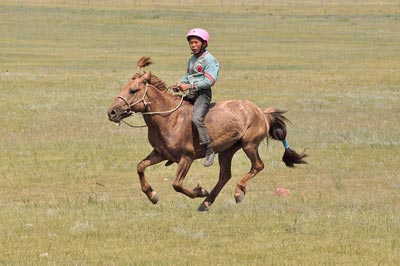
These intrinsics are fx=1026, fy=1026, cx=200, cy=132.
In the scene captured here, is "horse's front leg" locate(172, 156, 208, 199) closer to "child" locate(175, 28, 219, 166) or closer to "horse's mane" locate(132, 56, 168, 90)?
"child" locate(175, 28, 219, 166)

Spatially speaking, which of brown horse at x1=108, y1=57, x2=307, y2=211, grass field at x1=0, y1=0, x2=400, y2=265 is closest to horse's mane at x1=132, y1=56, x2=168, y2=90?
brown horse at x1=108, y1=57, x2=307, y2=211

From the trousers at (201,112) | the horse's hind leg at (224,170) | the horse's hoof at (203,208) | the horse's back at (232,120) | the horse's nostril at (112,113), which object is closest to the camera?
the horse's nostril at (112,113)

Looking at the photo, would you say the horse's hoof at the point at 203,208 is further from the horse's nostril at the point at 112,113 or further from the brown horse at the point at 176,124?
the horse's nostril at the point at 112,113

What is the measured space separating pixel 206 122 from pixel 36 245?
3664mm

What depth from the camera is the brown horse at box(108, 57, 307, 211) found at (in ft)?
44.8

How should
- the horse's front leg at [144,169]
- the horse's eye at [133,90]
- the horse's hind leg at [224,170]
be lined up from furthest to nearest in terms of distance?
the horse's hind leg at [224,170], the horse's front leg at [144,169], the horse's eye at [133,90]

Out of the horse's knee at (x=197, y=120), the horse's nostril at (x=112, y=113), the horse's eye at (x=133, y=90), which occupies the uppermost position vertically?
the horse's eye at (x=133, y=90)

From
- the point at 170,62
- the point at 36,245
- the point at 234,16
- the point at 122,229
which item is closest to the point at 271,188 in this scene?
the point at 122,229

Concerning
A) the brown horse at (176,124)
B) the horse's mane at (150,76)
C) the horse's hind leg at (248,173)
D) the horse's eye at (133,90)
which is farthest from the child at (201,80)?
the horse's hind leg at (248,173)

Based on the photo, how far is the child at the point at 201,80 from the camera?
13781mm

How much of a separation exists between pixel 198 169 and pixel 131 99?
6.91 m

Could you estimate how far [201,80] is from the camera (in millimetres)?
13844

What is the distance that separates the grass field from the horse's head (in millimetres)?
1312

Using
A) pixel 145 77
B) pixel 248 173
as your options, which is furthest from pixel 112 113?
pixel 248 173
